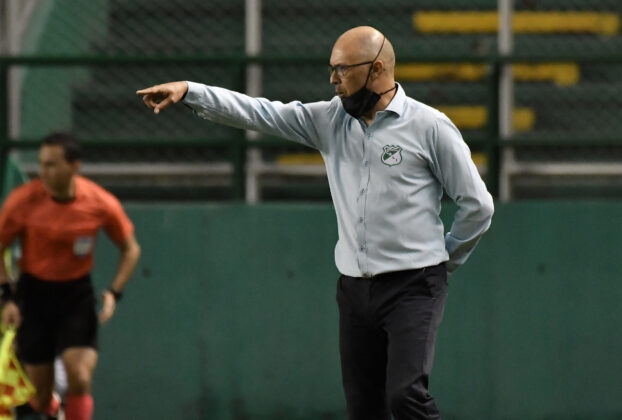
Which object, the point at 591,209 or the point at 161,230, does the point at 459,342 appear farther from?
the point at 161,230

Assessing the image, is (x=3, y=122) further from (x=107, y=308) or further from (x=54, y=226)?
(x=107, y=308)

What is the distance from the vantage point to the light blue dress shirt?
5422 mm

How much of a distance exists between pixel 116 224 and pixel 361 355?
2.82m

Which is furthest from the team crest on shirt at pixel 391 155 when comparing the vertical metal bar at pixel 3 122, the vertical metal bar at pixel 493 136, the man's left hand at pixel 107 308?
the vertical metal bar at pixel 3 122

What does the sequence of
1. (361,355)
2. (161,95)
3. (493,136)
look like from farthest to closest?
(493,136) → (361,355) → (161,95)

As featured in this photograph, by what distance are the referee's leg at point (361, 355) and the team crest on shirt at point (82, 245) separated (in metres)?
2.63

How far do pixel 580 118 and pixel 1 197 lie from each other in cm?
428

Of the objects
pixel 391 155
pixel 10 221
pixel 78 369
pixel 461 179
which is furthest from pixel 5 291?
pixel 461 179

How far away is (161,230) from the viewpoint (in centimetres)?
888

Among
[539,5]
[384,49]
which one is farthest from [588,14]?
[384,49]

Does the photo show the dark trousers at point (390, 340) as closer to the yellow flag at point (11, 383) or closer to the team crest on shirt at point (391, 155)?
the team crest on shirt at point (391, 155)

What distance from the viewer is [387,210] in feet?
→ 17.9

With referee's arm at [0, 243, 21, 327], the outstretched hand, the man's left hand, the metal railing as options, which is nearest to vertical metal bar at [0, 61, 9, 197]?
the metal railing

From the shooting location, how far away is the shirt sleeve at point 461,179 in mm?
5398
